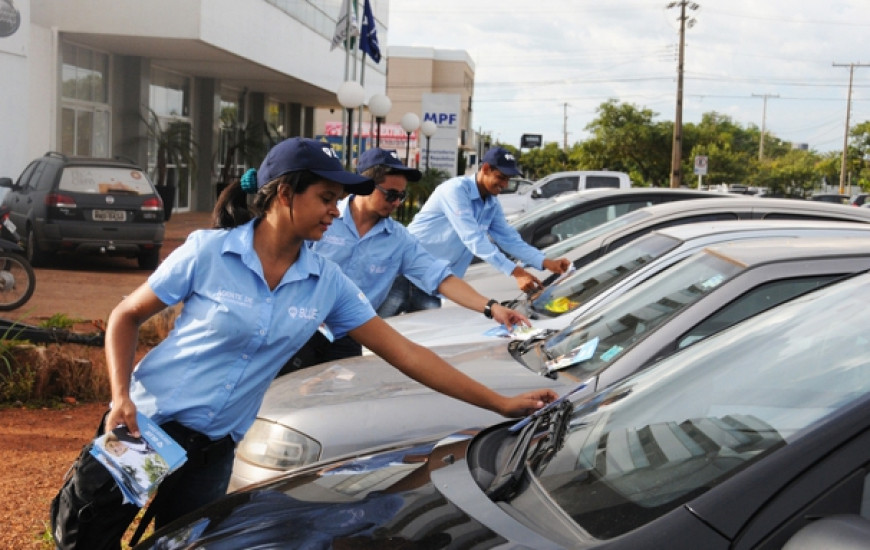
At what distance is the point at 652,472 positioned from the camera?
7.49ft

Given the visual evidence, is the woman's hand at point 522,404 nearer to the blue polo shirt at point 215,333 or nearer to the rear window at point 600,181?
the blue polo shirt at point 215,333

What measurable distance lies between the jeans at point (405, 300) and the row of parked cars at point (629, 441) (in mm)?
2429

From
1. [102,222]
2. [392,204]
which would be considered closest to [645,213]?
[392,204]

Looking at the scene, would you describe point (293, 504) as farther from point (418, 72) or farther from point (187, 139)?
point (418, 72)

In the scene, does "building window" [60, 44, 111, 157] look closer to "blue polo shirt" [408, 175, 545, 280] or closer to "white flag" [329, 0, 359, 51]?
"white flag" [329, 0, 359, 51]

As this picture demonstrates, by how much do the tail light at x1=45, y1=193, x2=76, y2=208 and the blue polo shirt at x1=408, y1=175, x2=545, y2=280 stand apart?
835cm

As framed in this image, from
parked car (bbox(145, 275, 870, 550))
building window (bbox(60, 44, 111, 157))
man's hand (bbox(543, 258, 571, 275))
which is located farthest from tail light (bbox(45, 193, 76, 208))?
parked car (bbox(145, 275, 870, 550))

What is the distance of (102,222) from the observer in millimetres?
15086

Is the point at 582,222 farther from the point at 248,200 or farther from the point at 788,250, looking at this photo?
the point at 248,200

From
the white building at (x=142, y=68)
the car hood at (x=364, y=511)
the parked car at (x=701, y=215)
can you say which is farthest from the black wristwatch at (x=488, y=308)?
the white building at (x=142, y=68)

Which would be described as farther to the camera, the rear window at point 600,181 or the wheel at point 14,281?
the rear window at point 600,181

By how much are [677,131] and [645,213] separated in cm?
4021

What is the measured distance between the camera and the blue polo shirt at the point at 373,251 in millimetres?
5730

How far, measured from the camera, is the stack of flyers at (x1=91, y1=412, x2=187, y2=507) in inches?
113
